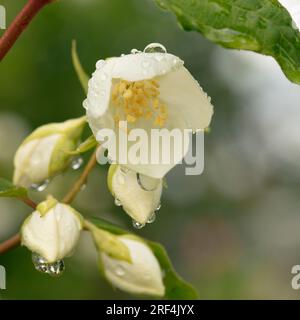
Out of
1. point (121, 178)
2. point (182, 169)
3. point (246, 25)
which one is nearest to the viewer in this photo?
point (246, 25)

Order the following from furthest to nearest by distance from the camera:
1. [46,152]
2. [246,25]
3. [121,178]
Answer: [46,152]
[121,178]
[246,25]

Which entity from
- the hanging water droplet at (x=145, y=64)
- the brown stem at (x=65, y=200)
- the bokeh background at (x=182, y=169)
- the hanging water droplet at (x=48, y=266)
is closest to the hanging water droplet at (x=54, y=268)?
the hanging water droplet at (x=48, y=266)

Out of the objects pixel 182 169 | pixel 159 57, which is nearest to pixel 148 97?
pixel 159 57

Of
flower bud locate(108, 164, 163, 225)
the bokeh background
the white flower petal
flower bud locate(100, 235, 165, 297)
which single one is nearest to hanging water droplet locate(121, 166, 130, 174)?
flower bud locate(108, 164, 163, 225)

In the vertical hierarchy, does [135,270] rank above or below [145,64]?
below

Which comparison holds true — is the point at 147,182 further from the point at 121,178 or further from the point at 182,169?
the point at 182,169

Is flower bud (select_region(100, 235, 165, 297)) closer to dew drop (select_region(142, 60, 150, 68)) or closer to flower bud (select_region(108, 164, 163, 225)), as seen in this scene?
flower bud (select_region(108, 164, 163, 225))

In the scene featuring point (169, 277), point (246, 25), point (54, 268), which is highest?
point (246, 25)

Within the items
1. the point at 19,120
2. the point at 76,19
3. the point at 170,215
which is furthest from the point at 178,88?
the point at 170,215
